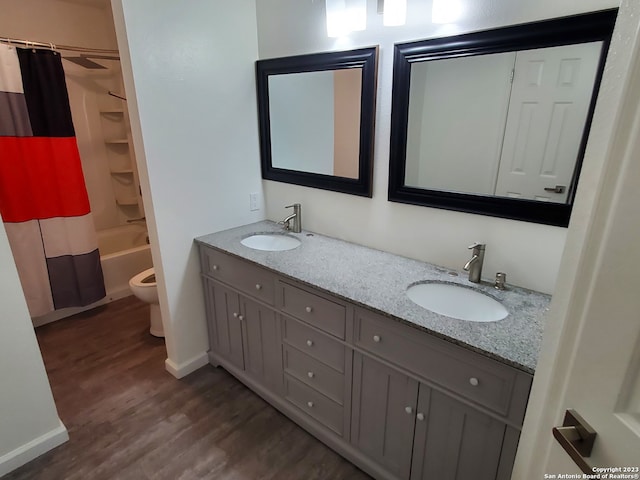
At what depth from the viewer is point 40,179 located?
246 centimetres

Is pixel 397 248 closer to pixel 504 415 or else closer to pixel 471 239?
pixel 471 239

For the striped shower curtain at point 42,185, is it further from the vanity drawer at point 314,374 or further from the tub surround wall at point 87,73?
the vanity drawer at point 314,374

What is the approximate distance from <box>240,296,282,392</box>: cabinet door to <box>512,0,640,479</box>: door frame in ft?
4.21

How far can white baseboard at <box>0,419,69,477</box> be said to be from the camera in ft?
5.42

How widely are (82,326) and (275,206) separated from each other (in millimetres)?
1785

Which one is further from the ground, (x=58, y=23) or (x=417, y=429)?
(x=58, y=23)

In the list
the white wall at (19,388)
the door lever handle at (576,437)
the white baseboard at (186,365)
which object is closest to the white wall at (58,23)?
the white wall at (19,388)

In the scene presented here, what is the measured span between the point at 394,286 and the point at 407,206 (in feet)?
1.54

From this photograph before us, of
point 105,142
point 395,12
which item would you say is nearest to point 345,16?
point 395,12

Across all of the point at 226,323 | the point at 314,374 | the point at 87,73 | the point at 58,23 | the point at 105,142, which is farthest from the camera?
the point at 105,142

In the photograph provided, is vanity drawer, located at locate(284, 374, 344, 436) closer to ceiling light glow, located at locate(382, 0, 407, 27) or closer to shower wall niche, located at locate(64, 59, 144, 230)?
ceiling light glow, located at locate(382, 0, 407, 27)

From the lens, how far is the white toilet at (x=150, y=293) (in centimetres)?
249

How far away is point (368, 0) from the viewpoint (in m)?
1.68

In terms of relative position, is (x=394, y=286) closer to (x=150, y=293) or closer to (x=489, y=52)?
(x=489, y=52)
